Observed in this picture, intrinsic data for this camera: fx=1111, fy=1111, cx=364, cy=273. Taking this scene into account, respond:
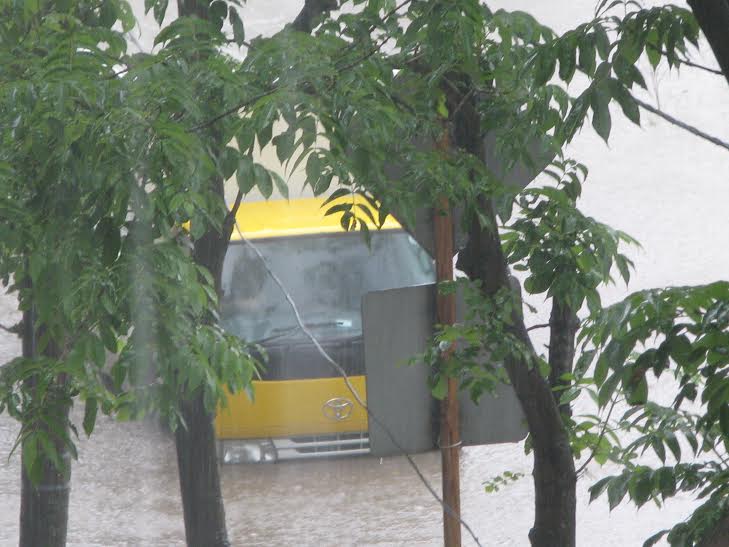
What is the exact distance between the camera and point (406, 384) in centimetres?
358

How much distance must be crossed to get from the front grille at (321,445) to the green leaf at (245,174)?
15.7 feet

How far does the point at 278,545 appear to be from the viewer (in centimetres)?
695

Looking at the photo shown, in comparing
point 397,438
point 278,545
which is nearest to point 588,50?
point 397,438

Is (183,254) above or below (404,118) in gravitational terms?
below

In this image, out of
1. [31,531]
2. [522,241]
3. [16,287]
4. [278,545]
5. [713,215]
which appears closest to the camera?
[522,241]

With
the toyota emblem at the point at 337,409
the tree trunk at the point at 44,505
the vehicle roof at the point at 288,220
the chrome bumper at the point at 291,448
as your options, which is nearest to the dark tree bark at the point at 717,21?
the tree trunk at the point at 44,505

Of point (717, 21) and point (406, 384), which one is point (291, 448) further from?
point (717, 21)

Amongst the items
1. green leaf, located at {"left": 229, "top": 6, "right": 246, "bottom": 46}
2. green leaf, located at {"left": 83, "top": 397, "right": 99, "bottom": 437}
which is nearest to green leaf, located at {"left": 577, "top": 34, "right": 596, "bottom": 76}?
green leaf, located at {"left": 83, "top": 397, "right": 99, "bottom": 437}

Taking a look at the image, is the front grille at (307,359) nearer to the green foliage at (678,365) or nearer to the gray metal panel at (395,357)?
the gray metal panel at (395,357)

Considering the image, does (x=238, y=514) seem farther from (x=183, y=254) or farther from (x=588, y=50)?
(x=588, y=50)

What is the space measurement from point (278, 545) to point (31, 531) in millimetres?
2563

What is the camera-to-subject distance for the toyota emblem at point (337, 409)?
7594mm

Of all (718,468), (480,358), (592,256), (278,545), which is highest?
(592,256)

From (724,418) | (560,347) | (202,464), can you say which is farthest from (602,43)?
(202,464)
